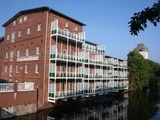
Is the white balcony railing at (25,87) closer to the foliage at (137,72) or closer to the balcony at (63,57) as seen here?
the balcony at (63,57)

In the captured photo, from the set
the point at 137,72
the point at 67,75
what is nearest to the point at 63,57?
the point at 67,75

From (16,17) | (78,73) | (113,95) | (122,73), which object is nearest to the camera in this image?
(78,73)

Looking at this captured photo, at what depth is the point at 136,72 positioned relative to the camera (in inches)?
2215

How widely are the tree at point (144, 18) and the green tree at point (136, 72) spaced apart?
172 ft

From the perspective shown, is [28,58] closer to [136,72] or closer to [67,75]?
[67,75]

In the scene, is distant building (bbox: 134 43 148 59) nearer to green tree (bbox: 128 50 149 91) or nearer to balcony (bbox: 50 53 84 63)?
green tree (bbox: 128 50 149 91)

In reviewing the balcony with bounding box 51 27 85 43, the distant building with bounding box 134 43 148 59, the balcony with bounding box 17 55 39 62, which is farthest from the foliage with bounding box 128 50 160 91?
the distant building with bounding box 134 43 148 59

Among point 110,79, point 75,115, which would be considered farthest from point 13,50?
point 110,79

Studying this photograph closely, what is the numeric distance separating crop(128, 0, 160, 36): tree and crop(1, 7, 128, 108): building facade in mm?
21343

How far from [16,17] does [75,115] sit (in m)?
20.9

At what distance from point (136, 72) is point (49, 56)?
36553 millimetres

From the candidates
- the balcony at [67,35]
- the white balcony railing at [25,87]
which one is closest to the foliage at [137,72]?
the balcony at [67,35]

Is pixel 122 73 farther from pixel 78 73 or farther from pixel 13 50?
pixel 13 50

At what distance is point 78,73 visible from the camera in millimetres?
30672
